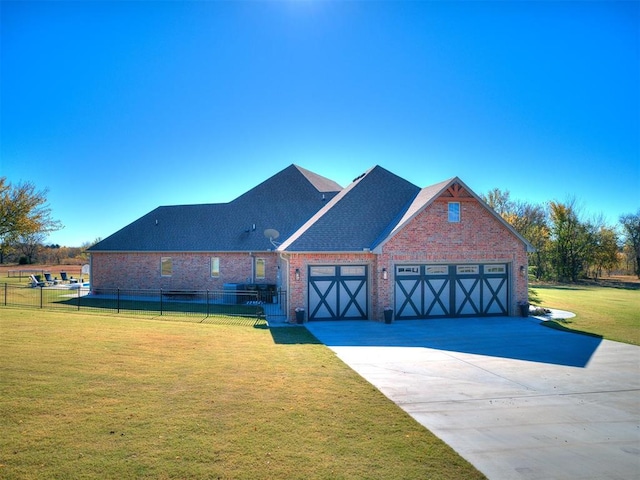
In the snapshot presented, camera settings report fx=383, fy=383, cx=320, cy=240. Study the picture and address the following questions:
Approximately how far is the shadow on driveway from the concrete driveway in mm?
41

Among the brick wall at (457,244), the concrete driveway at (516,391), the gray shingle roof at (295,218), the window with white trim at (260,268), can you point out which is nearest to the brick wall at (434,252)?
the brick wall at (457,244)

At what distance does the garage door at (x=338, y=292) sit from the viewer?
59.3 ft

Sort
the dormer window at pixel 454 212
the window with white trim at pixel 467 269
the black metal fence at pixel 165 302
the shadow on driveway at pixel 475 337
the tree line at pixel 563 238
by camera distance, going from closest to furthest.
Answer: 1. the shadow on driveway at pixel 475 337
2. the dormer window at pixel 454 212
3. the window with white trim at pixel 467 269
4. the black metal fence at pixel 165 302
5. the tree line at pixel 563 238

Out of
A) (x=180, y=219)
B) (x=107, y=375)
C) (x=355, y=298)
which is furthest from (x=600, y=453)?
(x=180, y=219)

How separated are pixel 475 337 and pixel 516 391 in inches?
239

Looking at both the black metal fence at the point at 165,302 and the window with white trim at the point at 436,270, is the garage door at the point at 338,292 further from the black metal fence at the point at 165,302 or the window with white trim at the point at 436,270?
the window with white trim at the point at 436,270

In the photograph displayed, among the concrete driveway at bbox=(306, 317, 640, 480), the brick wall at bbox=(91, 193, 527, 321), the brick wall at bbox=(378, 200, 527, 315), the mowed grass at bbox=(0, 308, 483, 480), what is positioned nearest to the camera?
the mowed grass at bbox=(0, 308, 483, 480)

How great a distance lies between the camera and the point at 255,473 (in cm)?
509

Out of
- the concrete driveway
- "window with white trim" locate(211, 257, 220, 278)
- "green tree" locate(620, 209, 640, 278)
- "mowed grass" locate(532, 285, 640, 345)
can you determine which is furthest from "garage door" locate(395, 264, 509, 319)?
"green tree" locate(620, 209, 640, 278)

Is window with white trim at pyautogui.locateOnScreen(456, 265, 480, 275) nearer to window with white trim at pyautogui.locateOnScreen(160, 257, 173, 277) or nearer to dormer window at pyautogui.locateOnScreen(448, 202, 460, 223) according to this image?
dormer window at pyautogui.locateOnScreen(448, 202, 460, 223)

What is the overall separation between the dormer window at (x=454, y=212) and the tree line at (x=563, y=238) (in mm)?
37197

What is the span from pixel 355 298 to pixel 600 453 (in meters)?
12.7

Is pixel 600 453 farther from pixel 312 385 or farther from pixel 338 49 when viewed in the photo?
pixel 338 49

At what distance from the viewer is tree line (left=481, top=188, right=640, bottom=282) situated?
52000 millimetres
